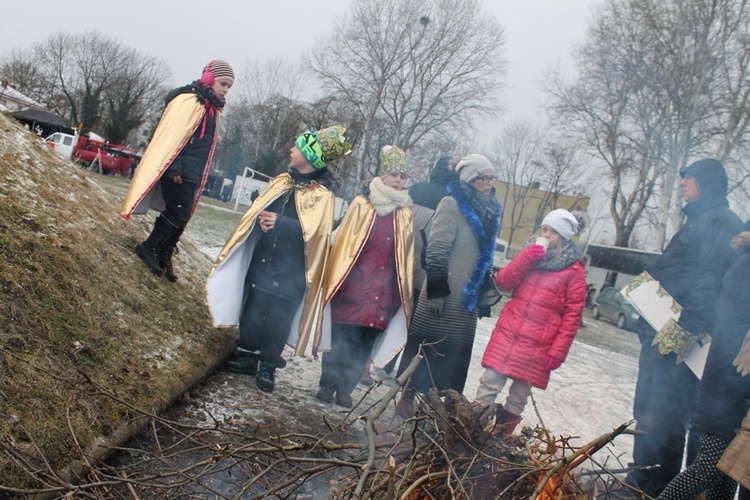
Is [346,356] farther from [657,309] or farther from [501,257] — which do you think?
[501,257]

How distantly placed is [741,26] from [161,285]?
1423 centimetres

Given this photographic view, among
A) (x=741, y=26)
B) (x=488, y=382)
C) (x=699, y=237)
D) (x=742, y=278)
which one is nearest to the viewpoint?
(x=742, y=278)

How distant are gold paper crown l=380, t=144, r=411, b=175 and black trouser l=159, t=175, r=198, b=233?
4.80ft

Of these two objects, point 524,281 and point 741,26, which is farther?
point 741,26

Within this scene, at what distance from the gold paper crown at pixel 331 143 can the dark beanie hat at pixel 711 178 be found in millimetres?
2331

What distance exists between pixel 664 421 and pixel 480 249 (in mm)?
1548

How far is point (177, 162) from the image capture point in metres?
4.35

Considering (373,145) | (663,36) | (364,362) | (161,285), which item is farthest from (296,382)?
(373,145)

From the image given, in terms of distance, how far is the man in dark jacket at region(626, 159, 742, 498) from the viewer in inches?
134

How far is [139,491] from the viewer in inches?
92.7

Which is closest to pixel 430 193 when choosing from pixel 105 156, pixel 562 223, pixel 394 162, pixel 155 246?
pixel 394 162

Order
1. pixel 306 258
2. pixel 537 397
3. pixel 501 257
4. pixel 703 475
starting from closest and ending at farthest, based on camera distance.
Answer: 1. pixel 703 475
2. pixel 306 258
3. pixel 537 397
4. pixel 501 257

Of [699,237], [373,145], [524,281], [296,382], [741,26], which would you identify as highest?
[741,26]

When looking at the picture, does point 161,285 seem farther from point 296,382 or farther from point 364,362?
point 364,362
